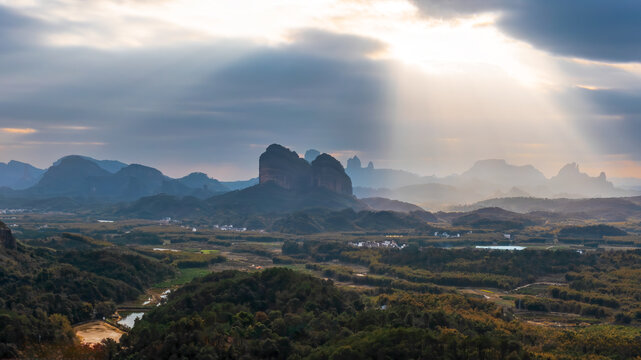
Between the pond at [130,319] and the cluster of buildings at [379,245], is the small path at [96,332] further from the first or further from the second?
the cluster of buildings at [379,245]

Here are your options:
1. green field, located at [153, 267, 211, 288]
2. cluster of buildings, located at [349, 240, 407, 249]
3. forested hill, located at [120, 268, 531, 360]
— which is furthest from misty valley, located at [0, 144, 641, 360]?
cluster of buildings, located at [349, 240, 407, 249]

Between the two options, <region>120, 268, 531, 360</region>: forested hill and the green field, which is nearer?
<region>120, 268, 531, 360</region>: forested hill

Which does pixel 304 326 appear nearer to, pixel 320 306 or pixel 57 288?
pixel 320 306

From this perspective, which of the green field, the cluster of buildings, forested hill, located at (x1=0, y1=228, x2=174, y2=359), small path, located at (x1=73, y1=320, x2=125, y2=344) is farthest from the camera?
the cluster of buildings

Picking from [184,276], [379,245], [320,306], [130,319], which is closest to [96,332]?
[130,319]

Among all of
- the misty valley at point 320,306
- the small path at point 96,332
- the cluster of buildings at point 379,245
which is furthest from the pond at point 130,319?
the cluster of buildings at point 379,245

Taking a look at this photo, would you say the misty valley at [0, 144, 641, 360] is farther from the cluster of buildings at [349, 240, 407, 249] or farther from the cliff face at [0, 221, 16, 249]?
the cluster of buildings at [349, 240, 407, 249]

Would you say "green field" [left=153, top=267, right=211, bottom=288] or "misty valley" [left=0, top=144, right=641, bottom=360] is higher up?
"misty valley" [left=0, top=144, right=641, bottom=360]
